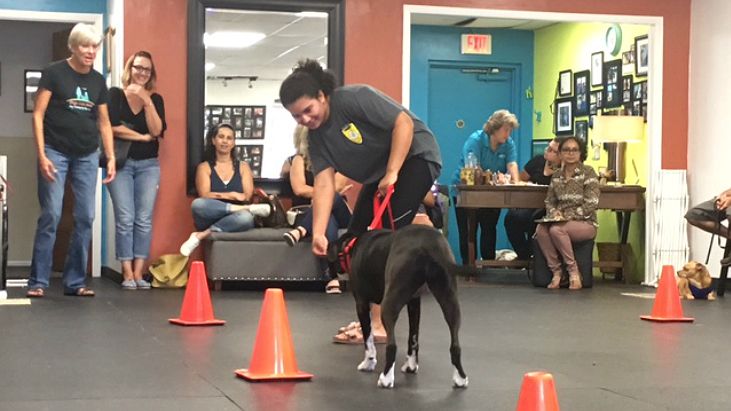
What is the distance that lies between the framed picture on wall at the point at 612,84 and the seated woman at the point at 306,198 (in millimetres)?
3355

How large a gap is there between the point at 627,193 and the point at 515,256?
1.71 meters

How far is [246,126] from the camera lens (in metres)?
9.66

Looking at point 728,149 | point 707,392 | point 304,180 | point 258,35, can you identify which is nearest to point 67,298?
point 304,180

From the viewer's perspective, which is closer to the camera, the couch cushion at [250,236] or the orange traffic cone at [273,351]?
the orange traffic cone at [273,351]

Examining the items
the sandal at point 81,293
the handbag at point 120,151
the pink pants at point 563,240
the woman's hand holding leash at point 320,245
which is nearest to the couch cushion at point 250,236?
the handbag at point 120,151

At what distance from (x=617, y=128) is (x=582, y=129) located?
160 centimetres

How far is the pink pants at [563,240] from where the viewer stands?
9.50 metres

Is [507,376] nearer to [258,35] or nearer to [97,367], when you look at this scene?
[97,367]

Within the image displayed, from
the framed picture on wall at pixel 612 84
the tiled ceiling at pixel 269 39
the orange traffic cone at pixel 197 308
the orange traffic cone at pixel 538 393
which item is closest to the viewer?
the orange traffic cone at pixel 538 393

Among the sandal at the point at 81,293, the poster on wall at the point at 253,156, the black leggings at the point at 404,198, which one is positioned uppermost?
the poster on wall at the point at 253,156

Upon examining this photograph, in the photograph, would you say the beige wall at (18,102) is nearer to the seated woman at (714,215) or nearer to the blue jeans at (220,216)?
the blue jeans at (220,216)

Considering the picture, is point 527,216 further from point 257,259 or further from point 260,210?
point 257,259

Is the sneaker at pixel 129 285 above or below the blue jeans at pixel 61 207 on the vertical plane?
below

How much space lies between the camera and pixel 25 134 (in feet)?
37.9
